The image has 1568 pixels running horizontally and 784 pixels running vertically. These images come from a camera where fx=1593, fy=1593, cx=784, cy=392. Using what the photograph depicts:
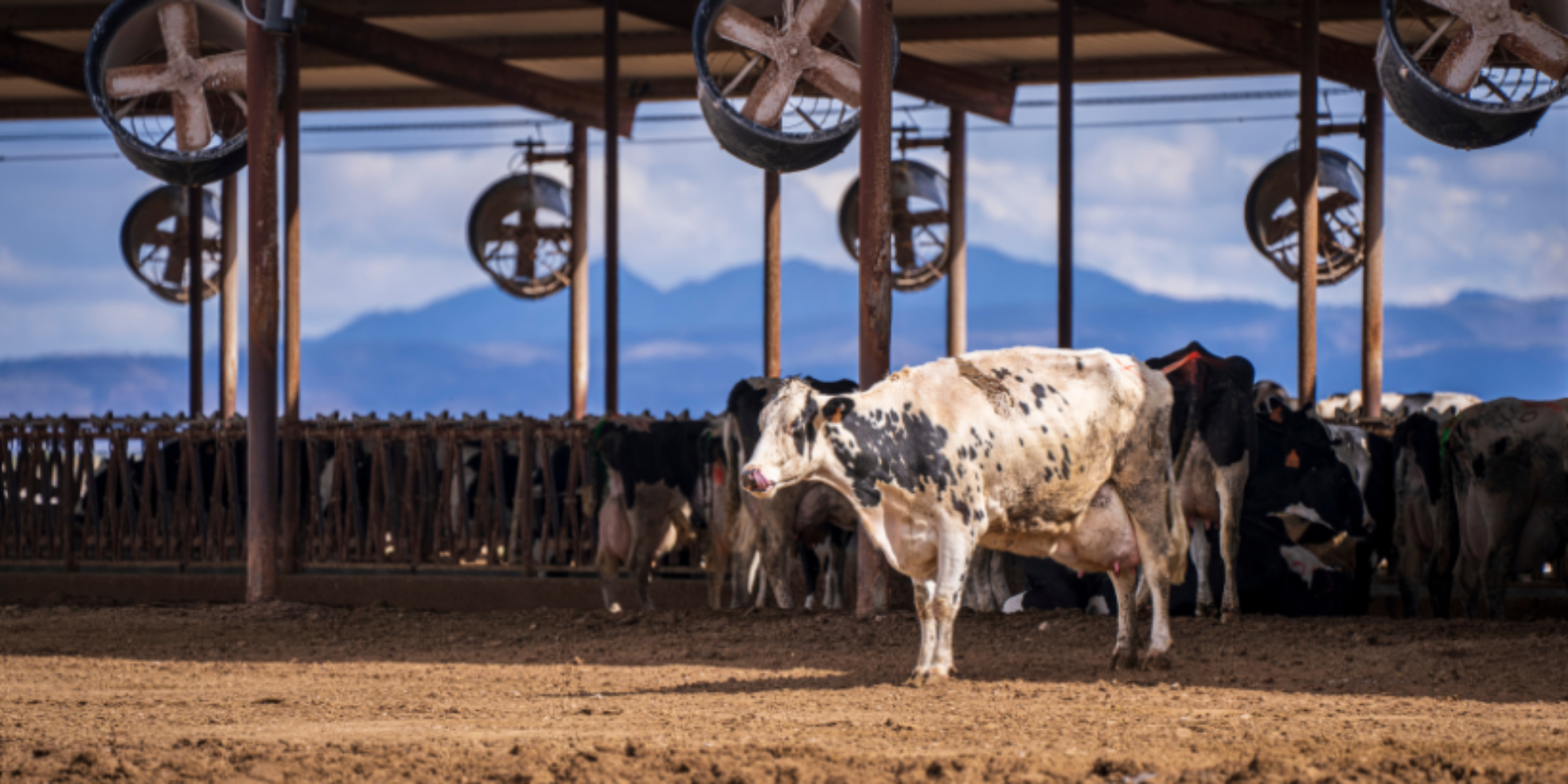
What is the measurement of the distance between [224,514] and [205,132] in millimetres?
3552

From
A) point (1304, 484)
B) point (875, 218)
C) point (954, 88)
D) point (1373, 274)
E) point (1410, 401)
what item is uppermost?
point (954, 88)

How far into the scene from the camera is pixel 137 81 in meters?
14.5

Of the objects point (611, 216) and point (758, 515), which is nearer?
point (758, 515)

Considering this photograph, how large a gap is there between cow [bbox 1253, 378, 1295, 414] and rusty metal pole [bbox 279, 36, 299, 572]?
27.7 ft

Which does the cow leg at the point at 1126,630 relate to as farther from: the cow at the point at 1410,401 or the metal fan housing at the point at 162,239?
the metal fan housing at the point at 162,239

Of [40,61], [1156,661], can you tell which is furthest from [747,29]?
[40,61]

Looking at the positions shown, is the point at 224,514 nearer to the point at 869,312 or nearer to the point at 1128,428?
the point at 869,312

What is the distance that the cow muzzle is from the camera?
741cm

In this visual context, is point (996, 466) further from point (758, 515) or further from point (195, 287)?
point (195, 287)

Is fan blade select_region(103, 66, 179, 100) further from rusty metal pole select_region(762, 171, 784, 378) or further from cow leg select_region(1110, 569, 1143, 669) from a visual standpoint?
cow leg select_region(1110, 569, 1143, 669)

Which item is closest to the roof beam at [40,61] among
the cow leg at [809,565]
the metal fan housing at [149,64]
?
the metal fan housing at [149,64]

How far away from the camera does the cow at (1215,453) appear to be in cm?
1101

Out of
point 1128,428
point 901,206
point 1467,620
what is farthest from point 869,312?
point 901,206

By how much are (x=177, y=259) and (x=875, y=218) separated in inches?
621
